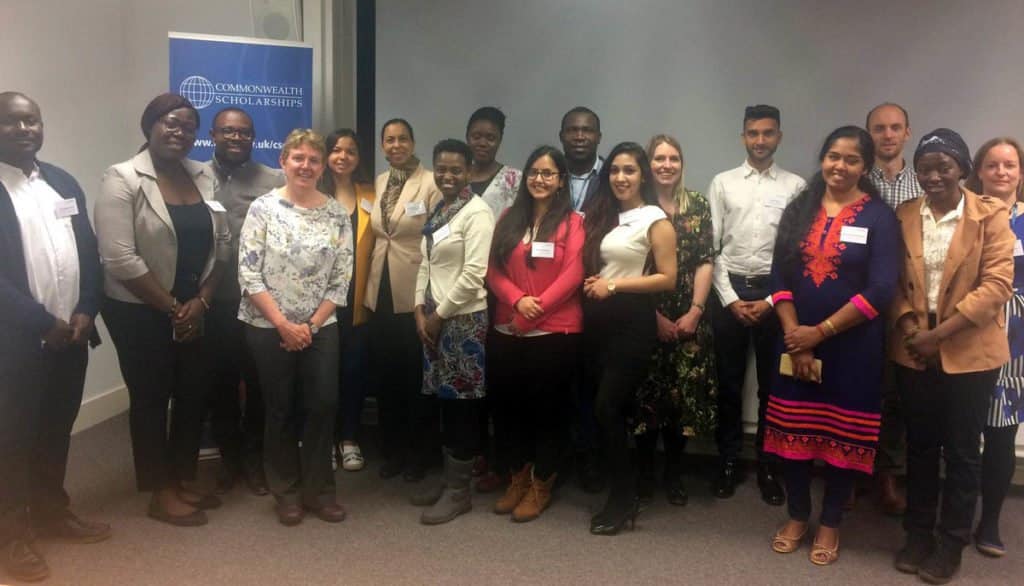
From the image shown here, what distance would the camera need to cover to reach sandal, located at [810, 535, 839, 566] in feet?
8.53

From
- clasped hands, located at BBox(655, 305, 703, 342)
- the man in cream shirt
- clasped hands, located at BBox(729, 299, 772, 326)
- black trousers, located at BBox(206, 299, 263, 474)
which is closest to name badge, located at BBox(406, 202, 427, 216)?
black trousers, located at BBox(206, 299, 263, 474)

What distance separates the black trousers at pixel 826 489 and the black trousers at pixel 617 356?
2.10 ft

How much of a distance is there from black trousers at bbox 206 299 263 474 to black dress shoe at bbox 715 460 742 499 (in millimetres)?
2158

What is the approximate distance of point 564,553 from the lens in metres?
2.64

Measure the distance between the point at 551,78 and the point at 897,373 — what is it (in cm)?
240

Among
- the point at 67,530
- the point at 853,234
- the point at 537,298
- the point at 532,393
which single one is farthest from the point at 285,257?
the point at 853,234

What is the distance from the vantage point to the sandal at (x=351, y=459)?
3420 mm

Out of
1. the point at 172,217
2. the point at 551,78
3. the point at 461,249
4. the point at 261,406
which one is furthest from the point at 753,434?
the point at 172,217

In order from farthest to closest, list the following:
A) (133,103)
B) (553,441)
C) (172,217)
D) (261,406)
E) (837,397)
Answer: (133,103), (261,406), (553,441), (172,217), (837,397)

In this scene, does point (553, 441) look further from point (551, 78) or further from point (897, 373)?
point (551, 78)

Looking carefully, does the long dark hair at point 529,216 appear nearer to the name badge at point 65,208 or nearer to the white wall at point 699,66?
the white wall at point 699,66

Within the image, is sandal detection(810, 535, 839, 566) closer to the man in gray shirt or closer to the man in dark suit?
the man in gray shirt

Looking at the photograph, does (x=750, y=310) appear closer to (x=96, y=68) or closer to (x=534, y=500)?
(x=534, y=500)

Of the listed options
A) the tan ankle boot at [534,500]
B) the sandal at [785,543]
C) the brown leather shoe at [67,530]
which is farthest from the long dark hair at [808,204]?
the brown leather shoe at [67,530]
